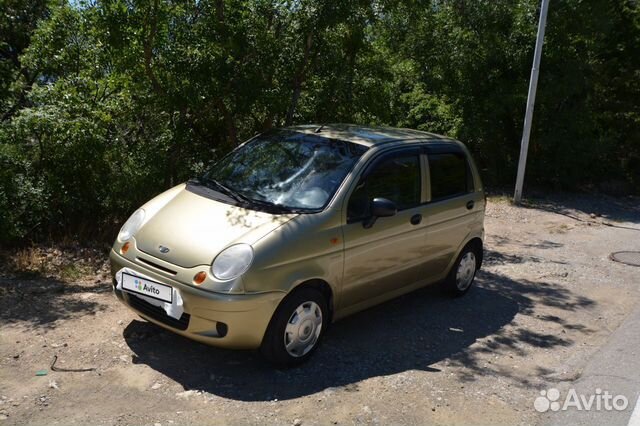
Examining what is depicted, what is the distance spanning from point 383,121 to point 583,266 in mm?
3493

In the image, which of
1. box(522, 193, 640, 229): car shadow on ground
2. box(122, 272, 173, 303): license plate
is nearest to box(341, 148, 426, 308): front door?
box(122, 272, 173, 303): license plate

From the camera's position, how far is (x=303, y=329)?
15.9ft

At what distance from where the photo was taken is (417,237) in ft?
19.5

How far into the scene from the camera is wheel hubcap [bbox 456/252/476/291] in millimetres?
6816

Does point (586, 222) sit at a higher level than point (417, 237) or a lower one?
lower

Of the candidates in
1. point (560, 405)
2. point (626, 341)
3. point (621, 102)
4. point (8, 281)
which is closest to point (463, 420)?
point (560, 405)

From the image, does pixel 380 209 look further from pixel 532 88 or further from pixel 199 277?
pixel 532 88

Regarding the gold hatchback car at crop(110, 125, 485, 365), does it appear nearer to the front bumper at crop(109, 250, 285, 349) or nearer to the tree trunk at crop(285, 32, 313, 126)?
the front bumper at crop(109, 250, 285, 349)

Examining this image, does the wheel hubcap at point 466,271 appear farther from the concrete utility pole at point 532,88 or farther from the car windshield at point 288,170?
the concrete utility pole at point 532,88

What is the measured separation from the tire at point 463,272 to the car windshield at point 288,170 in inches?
75.6

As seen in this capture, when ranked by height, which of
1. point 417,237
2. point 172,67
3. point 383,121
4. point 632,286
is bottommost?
point 632,286

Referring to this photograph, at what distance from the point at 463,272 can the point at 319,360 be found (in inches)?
96.0

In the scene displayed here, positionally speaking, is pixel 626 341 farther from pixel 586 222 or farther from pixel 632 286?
pixel 586 222

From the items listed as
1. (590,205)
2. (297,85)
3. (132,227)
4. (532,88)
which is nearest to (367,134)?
(132,227)
